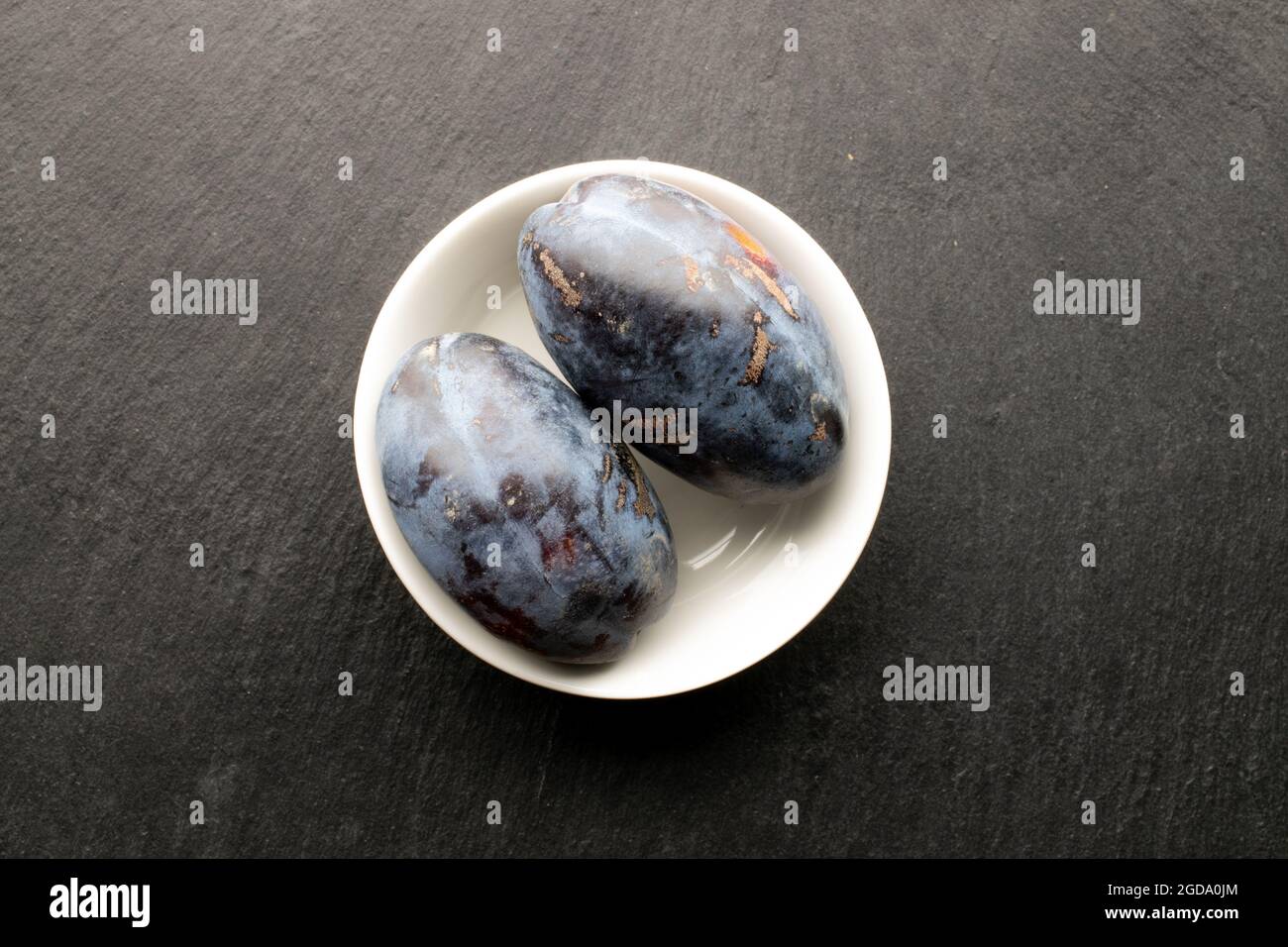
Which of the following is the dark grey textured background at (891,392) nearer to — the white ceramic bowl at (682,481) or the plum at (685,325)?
the white ceramic bowl at (682,481)

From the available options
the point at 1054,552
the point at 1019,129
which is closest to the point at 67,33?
the point at 1019,129

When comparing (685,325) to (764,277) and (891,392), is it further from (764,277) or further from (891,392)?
(891,392)

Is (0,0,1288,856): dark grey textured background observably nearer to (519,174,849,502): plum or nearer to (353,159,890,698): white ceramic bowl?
(353,159,890,698): white ceramic bowl

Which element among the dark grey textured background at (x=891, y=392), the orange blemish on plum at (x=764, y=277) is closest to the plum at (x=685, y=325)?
the orange blemish on plum at (x=764, y=277)

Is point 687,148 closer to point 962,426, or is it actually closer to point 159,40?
point 962,426

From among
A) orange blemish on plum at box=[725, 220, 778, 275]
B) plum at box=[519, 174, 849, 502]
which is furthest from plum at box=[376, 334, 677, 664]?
orange blemish on plum at box=[725, 220, 778, 275]
